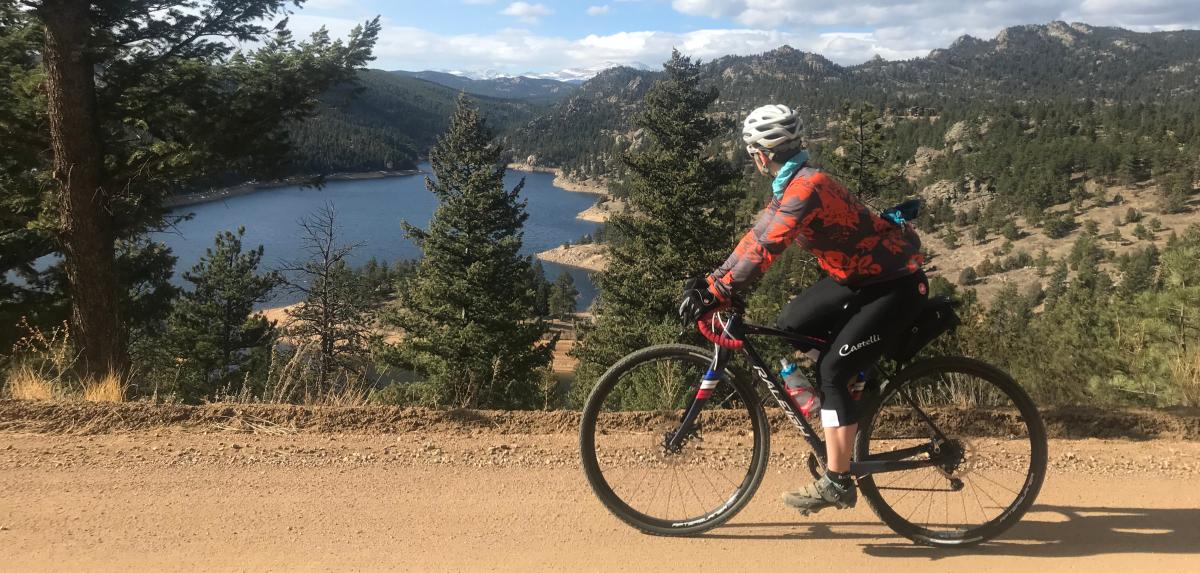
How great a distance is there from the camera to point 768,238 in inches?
103

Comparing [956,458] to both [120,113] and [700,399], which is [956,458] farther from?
[120,113]

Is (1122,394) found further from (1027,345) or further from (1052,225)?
(1052,225)

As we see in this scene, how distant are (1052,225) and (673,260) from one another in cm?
10560

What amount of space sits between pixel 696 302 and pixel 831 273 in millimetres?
576

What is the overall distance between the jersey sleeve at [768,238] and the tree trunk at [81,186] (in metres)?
7.45

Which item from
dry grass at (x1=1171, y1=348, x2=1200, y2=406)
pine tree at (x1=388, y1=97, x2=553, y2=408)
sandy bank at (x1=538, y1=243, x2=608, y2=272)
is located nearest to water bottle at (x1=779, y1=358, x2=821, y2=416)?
dry grass at (x1=1171, y1=348, x2=1200, y2=406)

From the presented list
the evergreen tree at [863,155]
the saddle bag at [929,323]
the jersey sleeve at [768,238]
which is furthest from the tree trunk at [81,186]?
the evergreen tree at [863,155]

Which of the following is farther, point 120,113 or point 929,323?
point 120,113

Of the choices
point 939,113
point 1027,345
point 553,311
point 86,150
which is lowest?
point 553,311

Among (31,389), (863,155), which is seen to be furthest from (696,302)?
(863,155)

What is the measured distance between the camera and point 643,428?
4.03 m

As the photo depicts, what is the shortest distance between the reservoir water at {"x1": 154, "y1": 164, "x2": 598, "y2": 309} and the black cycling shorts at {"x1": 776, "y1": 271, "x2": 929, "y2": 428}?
4381 cm

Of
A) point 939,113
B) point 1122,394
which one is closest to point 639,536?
point 1122,394

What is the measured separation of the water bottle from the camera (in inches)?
117
